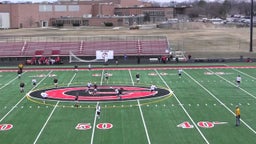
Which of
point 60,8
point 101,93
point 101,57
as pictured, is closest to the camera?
point 101,93

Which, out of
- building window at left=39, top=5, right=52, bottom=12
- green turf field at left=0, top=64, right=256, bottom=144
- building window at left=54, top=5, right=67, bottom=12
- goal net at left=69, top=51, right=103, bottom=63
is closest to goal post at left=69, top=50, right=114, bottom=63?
goal net at left=69, top=51, right=103, bottom=63

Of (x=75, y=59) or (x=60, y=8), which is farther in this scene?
(x=60, y=8)

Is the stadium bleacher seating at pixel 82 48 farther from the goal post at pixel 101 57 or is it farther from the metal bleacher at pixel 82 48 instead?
the goal post at pixel 101 57

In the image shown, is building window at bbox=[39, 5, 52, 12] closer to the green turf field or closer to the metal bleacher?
the metal bleacher

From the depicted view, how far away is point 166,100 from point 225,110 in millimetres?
4666

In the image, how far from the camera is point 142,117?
87.3ft

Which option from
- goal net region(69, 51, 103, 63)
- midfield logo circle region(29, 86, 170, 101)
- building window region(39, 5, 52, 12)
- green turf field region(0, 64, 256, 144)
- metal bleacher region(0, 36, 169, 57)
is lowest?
green turf field region(0, 64, 256, 144)

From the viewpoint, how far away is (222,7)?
571ft

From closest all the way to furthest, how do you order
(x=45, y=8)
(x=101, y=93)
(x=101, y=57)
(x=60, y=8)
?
(x=101, y=93), (x=101, y=57), (x=45, y=8), (x=60, y=8)

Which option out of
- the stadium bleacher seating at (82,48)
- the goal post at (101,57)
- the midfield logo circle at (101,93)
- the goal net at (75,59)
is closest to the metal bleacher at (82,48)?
the stadium bleacher seating at (82,48)

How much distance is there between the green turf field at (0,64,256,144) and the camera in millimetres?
22578

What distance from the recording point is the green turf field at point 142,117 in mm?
22578

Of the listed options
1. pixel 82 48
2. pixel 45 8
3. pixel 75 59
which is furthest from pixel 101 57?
pixel 45 8

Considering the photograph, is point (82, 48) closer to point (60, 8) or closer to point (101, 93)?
point (101, 93)
